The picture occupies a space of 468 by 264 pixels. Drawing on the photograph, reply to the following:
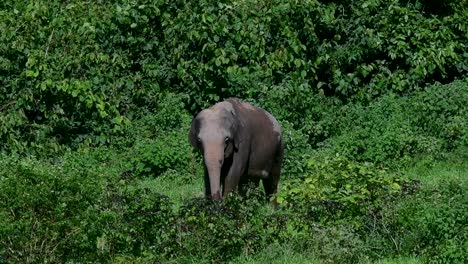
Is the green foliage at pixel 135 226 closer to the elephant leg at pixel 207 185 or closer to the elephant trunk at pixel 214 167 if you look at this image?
the elephant trunk at pixel 214 167

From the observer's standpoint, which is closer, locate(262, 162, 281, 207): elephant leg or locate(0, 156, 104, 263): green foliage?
locate(0, 156, 104, 263): green foliage

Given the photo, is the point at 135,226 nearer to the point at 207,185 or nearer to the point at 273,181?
the point at 207,185

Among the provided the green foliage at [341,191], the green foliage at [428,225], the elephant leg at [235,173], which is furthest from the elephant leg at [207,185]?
the green foliage at [428,225]

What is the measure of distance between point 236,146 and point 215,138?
0.54 metres

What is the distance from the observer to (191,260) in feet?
30.2

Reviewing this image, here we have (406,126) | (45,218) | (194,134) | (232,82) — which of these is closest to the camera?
(45,218)

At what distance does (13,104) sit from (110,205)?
25.9ft

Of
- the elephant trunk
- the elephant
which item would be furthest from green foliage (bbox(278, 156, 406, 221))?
the elephant

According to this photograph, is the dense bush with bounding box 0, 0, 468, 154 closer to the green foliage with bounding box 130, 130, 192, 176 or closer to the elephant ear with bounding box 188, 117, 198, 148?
the green foliage with bounding box 130, 130, 192, 176

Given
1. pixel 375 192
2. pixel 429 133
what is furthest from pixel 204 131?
pixel 429 133

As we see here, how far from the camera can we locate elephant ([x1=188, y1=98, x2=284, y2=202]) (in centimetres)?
1155

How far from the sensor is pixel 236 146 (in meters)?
12.1

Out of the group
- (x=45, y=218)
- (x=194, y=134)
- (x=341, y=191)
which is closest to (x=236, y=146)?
(x=194, y=134)

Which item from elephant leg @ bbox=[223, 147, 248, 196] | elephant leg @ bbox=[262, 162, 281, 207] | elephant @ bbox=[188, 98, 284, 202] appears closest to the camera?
elephant @ bbox=[188, 98, 284, 202]
